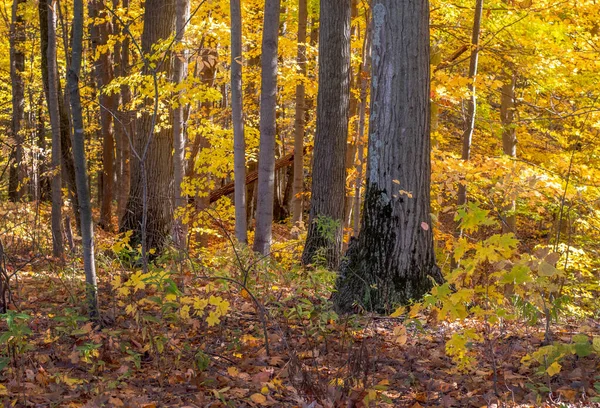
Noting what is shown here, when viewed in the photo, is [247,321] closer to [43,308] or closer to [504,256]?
[43,308]

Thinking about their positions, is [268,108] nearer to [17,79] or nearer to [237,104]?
[237,104]

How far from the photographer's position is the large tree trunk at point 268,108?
7.89 m

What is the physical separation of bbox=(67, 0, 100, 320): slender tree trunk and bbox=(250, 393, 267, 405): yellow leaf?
1972 millimetres

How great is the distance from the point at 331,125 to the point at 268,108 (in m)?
1.42

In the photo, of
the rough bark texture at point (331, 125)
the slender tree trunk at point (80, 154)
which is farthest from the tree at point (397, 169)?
the rough bark texture at point (331, 125)

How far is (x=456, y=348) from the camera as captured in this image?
12.4 feet

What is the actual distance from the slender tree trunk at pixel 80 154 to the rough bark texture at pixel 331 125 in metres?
4.31

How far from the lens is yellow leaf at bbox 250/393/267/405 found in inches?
139

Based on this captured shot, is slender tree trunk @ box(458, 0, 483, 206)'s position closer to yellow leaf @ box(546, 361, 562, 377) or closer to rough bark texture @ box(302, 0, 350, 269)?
rough bark texture @ box(302, 0, 350, 269)

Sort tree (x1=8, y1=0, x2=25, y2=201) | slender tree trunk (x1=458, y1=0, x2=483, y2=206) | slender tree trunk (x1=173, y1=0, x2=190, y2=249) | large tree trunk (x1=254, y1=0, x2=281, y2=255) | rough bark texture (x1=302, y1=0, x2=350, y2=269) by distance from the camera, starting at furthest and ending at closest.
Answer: tree (x1=8, y1=0, x2=25, y2=201), slender tree trunk (x1=458, y1=0, x2=483, y2=206), rough bark texture (x1=302, y1=0, x2=350, y2=269), slender tree trunk (x1=173, y1=0, x2=190, y2=249), large tree trunk (x1=254, y1=0, x2=281, y2=255)

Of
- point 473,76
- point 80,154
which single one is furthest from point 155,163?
point 473,76

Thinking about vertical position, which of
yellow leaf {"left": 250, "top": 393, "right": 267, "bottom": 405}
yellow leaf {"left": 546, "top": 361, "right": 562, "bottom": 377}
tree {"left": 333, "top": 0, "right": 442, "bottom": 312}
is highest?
tree {"left": 333, "top": 0, "right": 442, "bottom": 312}

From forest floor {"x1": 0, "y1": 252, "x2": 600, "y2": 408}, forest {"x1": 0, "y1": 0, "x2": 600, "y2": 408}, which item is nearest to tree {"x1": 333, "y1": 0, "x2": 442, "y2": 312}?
forest {"x1": 0, "y1": 0, "x2": 600, "y2": 408}

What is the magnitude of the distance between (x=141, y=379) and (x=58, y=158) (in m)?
5.57
